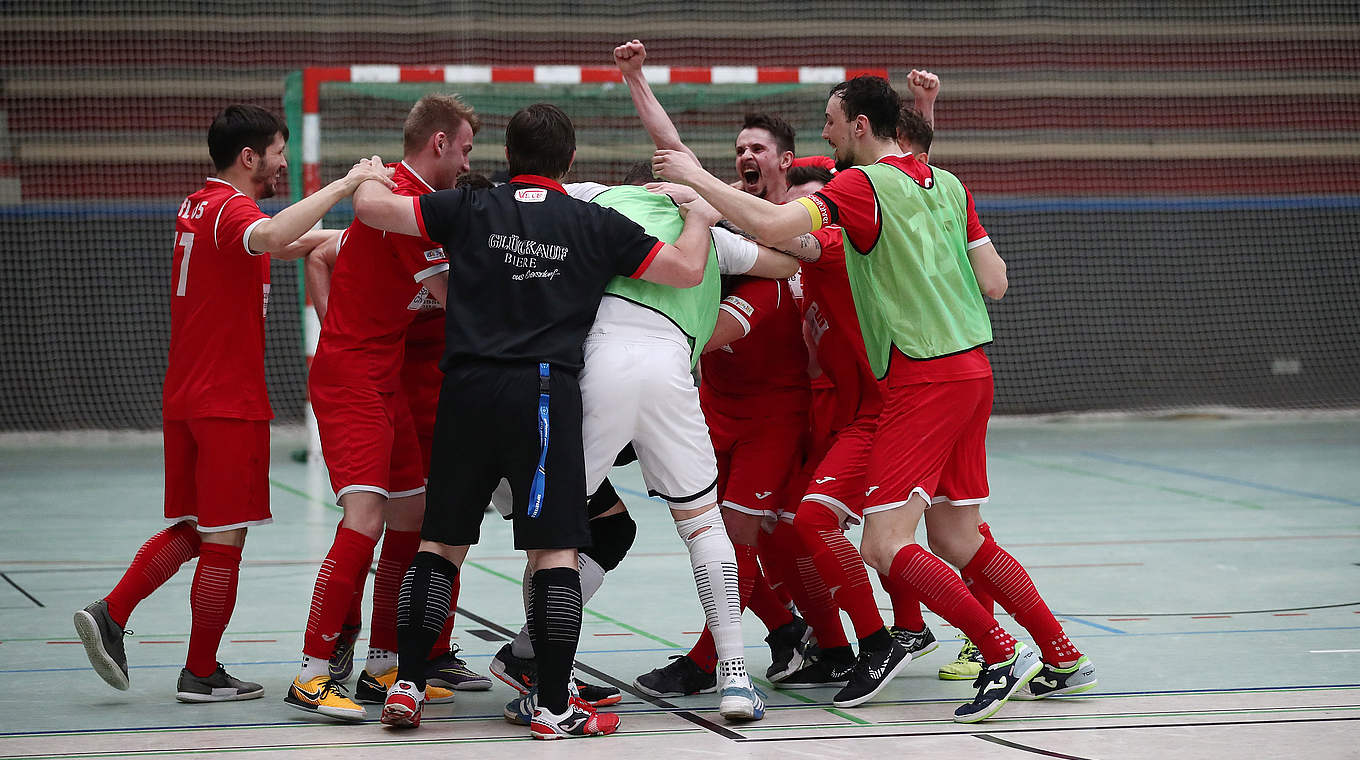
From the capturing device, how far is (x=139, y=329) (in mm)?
13477

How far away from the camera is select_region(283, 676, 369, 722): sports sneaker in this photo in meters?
4.25

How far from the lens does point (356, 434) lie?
452 centimetres

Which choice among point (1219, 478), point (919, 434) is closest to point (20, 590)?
point (919, 434)

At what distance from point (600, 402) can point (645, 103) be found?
1.11m

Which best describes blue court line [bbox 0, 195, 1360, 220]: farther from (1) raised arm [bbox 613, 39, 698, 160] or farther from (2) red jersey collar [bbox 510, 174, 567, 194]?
(2) red jersey collar [bbox 510, 174, 567, 194]

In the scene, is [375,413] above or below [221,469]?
above

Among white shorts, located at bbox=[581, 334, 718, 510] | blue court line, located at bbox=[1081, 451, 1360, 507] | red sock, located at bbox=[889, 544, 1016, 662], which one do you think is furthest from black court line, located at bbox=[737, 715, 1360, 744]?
blue court line, located at bbox=[1081, 451, 1360, 507]

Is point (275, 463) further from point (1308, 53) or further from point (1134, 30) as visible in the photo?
point (1308, 53)

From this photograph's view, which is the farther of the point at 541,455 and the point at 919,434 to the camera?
the point at 919,434

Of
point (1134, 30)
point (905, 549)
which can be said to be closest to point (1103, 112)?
point (1134, 30)

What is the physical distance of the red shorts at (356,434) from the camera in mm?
4492

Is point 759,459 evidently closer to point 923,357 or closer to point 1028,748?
point 923,357

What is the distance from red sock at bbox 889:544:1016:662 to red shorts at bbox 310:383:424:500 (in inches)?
66.1

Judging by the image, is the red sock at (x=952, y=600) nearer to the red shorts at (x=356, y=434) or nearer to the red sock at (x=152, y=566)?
the red shorts at (x=356, y=434)
